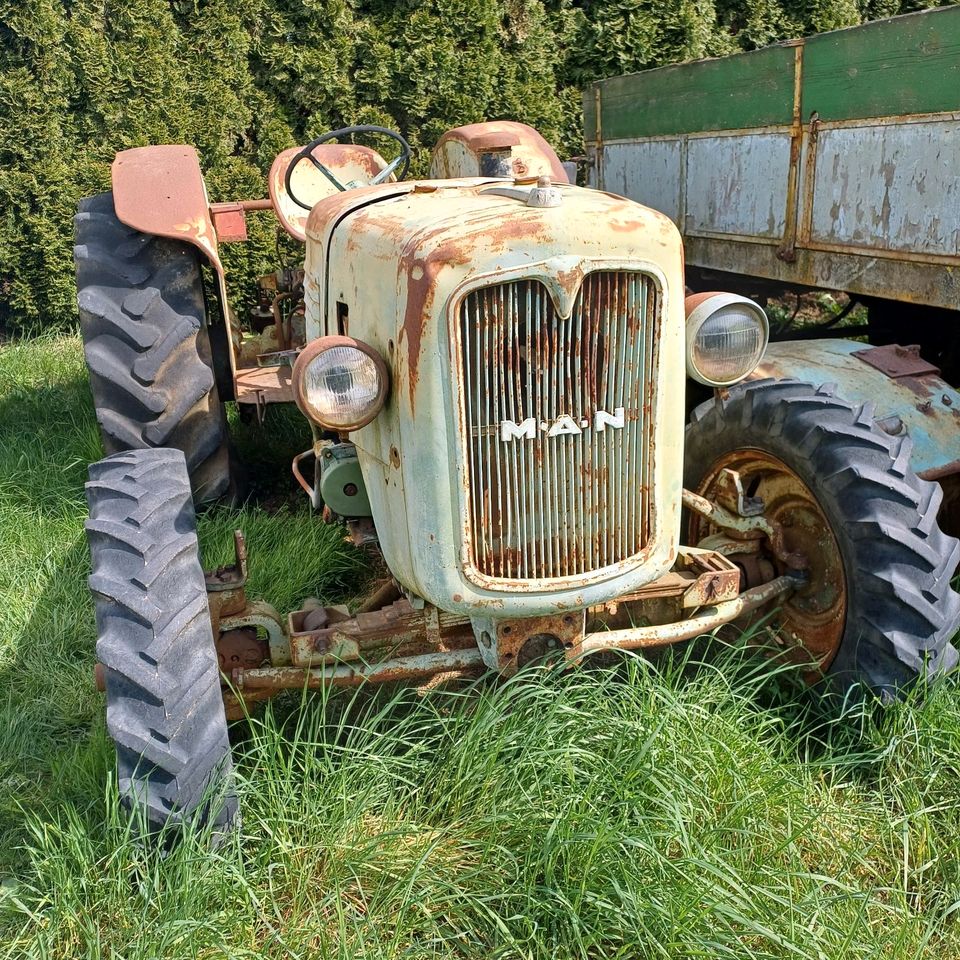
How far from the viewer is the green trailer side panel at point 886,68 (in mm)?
3799

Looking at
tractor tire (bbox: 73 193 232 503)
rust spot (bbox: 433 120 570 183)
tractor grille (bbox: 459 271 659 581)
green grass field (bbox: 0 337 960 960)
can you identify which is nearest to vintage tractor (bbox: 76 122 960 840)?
tractor grille (bbox: 459 271 659 581)

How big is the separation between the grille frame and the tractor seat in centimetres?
214

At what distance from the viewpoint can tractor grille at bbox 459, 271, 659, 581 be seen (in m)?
2.08

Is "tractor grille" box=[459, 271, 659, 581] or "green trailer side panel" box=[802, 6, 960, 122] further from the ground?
"green trailer side panel" box=[802, 6, 960, 122]

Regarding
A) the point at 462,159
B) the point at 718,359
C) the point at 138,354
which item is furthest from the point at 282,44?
the point at 718,359

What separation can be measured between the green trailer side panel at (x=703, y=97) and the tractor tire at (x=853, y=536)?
2.51 m

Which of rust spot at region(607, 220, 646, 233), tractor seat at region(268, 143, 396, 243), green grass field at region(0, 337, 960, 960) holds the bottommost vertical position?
green grass field at region(0, 337, 960, 960)

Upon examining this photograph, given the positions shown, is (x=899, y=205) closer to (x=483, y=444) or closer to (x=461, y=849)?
(x=483, y=444)

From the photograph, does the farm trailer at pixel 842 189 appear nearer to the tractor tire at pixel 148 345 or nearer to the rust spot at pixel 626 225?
the rust spot at pixel 626 225

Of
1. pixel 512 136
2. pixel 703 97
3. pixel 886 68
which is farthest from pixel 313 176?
pixel 886 68

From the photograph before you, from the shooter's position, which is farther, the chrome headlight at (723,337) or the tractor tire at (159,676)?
the chrome headlight at (723,337)

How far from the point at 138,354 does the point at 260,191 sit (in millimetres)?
3915

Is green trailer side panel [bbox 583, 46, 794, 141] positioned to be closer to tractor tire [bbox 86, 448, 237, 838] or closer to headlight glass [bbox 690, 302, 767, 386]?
headlight glass [bbox 690, 302, 767, 386]

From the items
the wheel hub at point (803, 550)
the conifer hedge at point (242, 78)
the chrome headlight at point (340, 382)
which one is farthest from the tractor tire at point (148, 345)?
the conifer hedge at point (242, 78)
